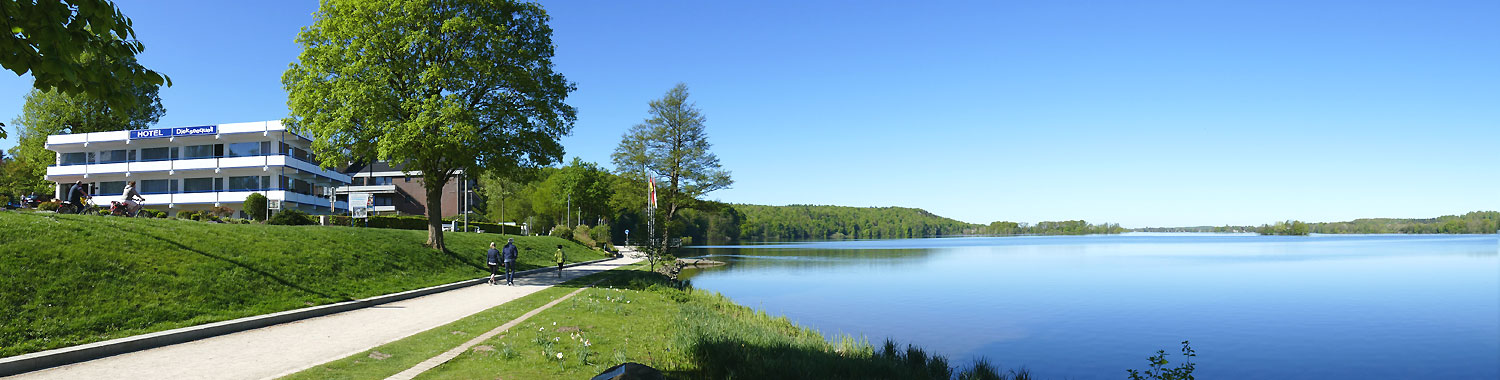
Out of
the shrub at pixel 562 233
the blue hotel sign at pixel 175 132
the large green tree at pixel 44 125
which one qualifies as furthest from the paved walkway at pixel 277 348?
the large green tree at pixel 44 125

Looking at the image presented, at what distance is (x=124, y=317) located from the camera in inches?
504

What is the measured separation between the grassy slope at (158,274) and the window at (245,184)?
127 feet

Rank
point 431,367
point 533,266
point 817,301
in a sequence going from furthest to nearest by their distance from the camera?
point 533,266 → point 817,301 → point 431,367

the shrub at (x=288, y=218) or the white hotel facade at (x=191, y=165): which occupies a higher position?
the white hotel facade at (x=191, y=165)

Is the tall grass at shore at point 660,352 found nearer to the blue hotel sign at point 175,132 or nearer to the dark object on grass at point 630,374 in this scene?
the dark object on grass at point 630,374

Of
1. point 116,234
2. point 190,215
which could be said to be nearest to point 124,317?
point 116,234

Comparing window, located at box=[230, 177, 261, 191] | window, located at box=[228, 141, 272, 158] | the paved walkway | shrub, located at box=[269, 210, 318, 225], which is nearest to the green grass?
the paved walkway

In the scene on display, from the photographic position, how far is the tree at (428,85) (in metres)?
24.8

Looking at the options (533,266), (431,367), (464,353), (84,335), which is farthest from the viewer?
(533,266)

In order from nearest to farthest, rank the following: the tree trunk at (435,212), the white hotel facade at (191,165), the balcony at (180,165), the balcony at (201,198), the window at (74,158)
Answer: the tree trunk at (435,212) → the balcony at (180,165) → the balcony at (201,198) → the white hotel facade at (191,165) → the window at (74,158)

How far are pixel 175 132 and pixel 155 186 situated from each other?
5769 mm

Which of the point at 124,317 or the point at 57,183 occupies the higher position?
the point at 57,183

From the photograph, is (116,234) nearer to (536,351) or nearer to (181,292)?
(181,292)

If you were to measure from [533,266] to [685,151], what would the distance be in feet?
92.2
